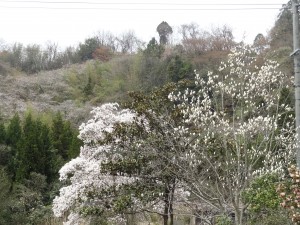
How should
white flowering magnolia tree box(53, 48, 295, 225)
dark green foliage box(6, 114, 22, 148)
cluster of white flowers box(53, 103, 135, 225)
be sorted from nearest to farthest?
1. white flowering magnolia tree box(53, 48, 295, 225)
2. cluster of white flowers box(53, 103, 135, 225)
3. dark green foliage box(6, 114, 22, 148)

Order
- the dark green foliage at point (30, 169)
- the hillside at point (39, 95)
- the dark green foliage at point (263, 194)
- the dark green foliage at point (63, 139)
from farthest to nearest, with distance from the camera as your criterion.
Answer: the hillside at point (39, 95) < the dark green foliage at point (63, 139) < the dark green foliage at point (30, 169) < the dark green foliage at point (263, 194)

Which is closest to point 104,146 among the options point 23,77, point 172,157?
point 172,157

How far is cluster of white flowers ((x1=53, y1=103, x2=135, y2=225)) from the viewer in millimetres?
10102

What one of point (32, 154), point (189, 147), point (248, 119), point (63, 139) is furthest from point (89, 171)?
point (63, 139)

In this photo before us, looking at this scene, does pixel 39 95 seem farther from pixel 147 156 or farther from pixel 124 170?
pixel 147 156

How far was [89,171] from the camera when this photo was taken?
400 inches

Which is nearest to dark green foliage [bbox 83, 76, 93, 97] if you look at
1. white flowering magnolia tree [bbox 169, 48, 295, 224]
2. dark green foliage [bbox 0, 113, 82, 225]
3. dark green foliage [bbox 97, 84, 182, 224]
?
dark green foliage [bbox 0, 113, 82, 225]

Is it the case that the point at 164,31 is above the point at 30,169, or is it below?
above

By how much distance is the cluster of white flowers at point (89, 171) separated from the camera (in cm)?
1010

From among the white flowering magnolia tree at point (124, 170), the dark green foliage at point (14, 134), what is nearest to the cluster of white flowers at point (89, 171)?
the white flowering magnolia tree at point (124, 170)

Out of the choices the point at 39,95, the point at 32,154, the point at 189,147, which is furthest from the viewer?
the point at 39,95

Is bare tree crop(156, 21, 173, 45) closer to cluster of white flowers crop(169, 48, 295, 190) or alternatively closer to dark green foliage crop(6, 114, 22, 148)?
dark green foliage crop(6, 114, 22, 148)

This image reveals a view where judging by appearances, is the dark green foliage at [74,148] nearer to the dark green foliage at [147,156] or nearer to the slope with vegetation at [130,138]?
the slope with vegetation at [130,138]

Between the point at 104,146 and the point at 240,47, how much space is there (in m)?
4.34
